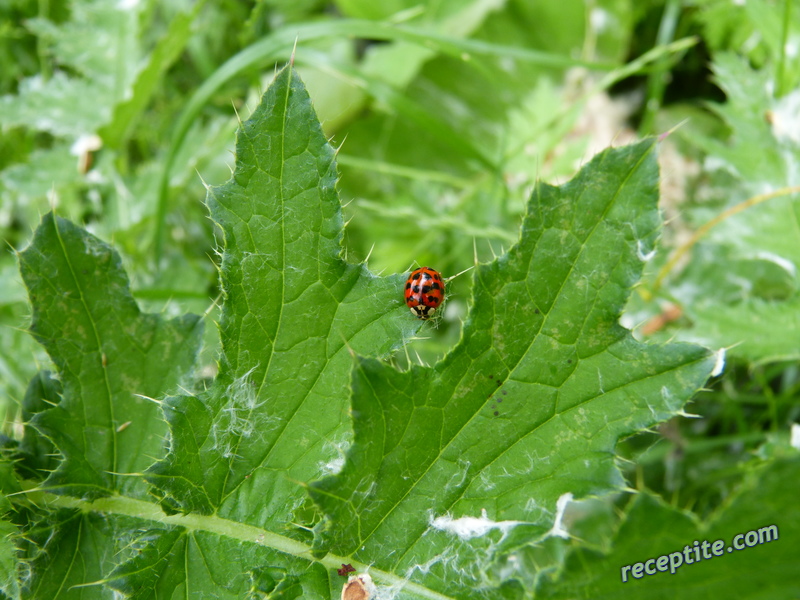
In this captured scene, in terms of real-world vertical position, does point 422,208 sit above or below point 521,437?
above

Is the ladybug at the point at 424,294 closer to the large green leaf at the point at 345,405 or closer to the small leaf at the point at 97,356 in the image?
the large green leaf at the point at 345,405

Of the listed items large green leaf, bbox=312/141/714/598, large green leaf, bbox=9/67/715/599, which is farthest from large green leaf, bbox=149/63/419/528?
large green leaf, bbox=312/141/714/598

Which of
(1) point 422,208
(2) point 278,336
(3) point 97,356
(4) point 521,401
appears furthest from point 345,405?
(1) point 422,208

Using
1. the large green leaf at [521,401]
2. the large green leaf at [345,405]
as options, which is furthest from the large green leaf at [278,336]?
the large green leaf at [521,401]

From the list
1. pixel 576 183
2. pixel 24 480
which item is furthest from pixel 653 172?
pixel 24 480

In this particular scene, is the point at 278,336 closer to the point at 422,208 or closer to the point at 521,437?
the point at 521,437

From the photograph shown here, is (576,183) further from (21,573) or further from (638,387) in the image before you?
(21,573)

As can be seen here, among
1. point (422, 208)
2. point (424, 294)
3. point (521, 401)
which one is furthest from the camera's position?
point (422, 208)
